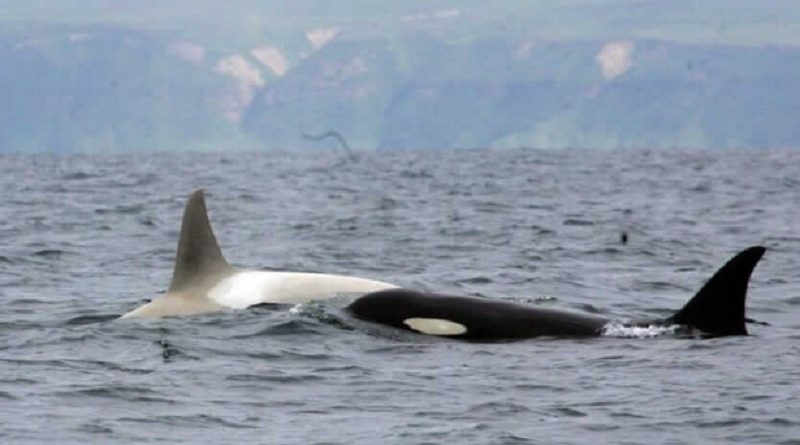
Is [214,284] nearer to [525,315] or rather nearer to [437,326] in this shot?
[437,326]

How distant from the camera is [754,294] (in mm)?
17203

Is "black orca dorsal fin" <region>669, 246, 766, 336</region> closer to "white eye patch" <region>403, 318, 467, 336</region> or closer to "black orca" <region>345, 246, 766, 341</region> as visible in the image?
"black orca" <region>345, 246, 766, 341</region>

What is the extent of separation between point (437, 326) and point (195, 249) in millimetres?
2497

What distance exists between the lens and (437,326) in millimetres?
12656

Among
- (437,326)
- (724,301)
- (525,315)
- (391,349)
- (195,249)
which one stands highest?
(195,249)

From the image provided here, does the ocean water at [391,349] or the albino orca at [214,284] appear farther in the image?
the albino orca at [214,284]

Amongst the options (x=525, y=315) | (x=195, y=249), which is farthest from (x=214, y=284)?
(x=525, y=315)

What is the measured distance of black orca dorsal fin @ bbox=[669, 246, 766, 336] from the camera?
Answer: 12117 millimetres

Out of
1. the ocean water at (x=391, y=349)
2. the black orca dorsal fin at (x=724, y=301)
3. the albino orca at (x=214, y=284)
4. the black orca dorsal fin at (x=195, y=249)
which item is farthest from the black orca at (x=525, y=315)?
the black orca dorsal fin at (x=195, y=249)

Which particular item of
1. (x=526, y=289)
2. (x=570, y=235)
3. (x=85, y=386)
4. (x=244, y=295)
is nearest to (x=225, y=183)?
(x=570, y=235)

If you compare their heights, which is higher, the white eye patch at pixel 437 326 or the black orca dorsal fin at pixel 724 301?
the black orca dorsal fin at pixel 724 301

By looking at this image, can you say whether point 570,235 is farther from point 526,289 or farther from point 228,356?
point 228,356

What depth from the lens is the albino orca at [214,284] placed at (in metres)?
13.8

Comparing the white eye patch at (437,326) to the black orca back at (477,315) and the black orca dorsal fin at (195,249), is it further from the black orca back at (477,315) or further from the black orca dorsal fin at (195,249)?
the black orca dorsal fin at (195,249)
